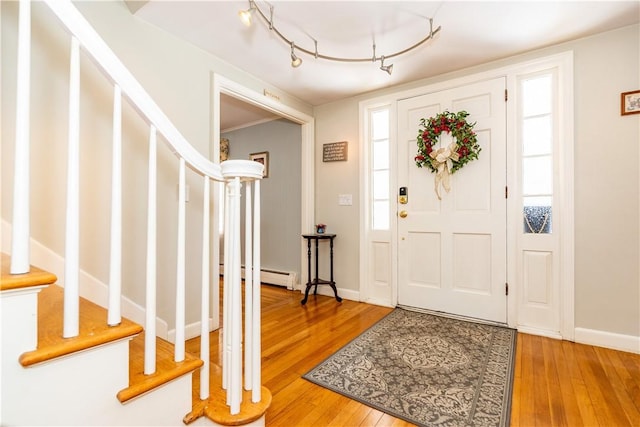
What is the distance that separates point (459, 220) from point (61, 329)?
8.98 ft

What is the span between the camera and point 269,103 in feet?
9.53

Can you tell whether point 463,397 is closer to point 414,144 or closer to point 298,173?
point 414,144

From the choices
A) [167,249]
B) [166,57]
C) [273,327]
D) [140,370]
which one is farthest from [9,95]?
[273,327]

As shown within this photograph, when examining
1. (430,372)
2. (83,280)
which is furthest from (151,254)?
(430,372)

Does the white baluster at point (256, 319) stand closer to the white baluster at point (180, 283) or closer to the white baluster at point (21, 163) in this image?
the white baluster at point (180, 283)

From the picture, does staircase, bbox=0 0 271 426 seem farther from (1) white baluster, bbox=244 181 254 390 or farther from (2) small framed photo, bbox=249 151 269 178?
(2) small framed photo, bbox=249 151 269 178

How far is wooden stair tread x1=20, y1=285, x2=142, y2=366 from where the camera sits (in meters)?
0.75

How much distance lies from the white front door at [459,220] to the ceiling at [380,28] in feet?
1.10

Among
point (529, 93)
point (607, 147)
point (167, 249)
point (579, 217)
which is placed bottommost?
point (167, 249)

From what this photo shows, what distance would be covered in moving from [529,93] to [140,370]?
3.12 m

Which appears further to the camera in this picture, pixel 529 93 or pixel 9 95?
pixel 529 93

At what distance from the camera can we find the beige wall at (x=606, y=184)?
2033mm

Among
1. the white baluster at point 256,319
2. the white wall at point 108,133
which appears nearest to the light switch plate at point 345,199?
the white wall at point 108,133

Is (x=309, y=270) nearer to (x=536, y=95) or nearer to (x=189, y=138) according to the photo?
(x=189, y=138)
